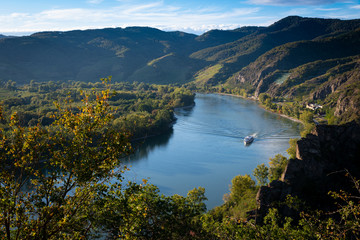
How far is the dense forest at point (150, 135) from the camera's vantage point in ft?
19.5

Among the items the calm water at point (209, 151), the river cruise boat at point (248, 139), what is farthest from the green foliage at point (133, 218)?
the river cruise boat at point (248, 139)

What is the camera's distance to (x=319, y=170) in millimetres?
23188

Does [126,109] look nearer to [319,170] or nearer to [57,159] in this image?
[319,170]

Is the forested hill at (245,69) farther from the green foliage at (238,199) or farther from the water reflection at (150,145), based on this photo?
the green foliage at (238,199)

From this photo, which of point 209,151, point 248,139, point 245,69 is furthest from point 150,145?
point 245,69

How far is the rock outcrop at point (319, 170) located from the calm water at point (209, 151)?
414 inches

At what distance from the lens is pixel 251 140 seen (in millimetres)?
55500

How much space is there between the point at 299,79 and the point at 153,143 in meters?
89.0

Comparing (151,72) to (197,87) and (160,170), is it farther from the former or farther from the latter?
(160,170)

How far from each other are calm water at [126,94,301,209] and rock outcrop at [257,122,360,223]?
10512 millimetres

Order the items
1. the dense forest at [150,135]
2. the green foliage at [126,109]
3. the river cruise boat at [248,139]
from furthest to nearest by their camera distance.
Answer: the green foliage at [126,109], the river cruise boat at [248,139], the dense forest at [150,135]

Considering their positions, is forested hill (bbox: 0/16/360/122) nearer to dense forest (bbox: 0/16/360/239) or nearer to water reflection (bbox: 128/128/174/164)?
dense forest (bbox: 0/16/360/239)

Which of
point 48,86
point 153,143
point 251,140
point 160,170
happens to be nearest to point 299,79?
point 251,140

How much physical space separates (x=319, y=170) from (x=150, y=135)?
41.6 meters
